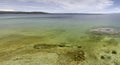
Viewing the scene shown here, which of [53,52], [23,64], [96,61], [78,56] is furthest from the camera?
[53,52]

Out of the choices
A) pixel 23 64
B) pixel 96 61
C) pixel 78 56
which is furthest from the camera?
pixel 78 56

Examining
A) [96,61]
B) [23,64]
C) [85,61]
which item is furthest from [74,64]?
[23,64]

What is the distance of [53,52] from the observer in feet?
30.5

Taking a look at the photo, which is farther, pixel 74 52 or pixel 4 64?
pixel 74 52

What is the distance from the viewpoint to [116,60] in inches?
316

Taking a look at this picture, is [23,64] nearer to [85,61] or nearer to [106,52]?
[85,61]

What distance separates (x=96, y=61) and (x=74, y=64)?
1478 mm

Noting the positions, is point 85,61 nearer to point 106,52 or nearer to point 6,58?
point 106,52

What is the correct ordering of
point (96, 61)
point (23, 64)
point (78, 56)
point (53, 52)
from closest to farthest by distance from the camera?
point (23, 64) → point (96, 61) → point (78, 56) → point (53, 52)

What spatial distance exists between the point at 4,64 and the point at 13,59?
70cm

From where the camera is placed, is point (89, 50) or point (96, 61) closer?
point (96, 61)

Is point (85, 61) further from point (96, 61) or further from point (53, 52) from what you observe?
point (53, 52)

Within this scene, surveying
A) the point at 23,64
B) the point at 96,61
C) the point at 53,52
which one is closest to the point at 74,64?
the point at 96,61

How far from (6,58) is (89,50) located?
5.93m
